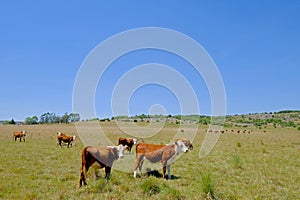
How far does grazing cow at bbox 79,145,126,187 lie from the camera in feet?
27.5

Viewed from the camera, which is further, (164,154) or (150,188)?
(164,154)

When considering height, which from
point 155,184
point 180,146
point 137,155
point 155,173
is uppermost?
point 180,146

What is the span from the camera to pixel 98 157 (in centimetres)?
875

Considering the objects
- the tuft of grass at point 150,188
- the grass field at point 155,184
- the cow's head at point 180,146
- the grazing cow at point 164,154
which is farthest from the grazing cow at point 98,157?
the cow's head at point 180,146

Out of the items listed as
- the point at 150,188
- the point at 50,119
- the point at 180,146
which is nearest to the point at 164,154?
the point at 180,146

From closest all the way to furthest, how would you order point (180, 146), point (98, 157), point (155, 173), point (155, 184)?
point (155, 184) → point (98, 157) → point (180, 146) → point (155, 173)

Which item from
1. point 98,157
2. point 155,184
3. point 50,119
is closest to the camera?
point 155,184

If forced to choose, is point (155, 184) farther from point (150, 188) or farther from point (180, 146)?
point (180, 146)

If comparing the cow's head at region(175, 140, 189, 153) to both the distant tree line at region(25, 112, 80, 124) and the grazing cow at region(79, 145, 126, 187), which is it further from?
the distant tree line at region(25, 112, 80, 124)

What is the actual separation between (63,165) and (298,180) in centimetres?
1037

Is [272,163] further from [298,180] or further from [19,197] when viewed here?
[19,197]

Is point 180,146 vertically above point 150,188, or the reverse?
point 180,146

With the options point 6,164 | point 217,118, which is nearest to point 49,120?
point 217,118

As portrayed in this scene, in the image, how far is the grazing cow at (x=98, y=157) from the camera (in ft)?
27.5
